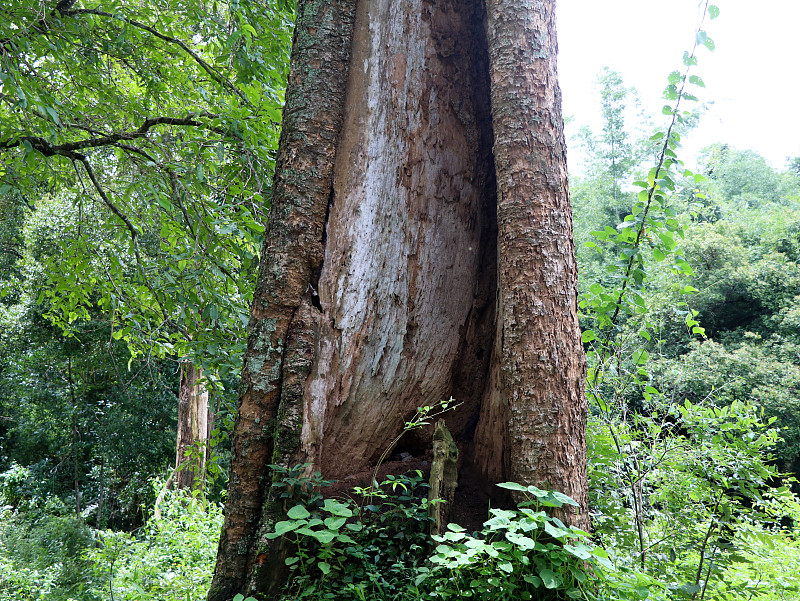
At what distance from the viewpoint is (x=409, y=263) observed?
2533mm

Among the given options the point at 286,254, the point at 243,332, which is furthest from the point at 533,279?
the point at 243,332

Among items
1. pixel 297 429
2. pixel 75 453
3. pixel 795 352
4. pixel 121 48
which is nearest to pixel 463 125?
pixel 297 429

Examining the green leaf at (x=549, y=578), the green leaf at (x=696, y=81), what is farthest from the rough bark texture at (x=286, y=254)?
the green leaf at (x=696, y=81)

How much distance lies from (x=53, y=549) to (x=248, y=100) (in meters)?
8.88

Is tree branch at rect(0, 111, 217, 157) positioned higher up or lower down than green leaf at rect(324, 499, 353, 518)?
higher up

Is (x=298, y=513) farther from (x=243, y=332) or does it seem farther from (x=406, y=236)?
(x=243, y=332)

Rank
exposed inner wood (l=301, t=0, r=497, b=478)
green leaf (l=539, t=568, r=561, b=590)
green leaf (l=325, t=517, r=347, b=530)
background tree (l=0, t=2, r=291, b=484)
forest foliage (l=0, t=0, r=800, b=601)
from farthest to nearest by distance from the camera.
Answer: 1. background tree (l=0, t=2, r=291, b=484)
2. exposed inner wood (l=301, t=0, r=497, b=478)
3. forest foliage (l=0, t=0, r=800, b=601)
4. green leaf (l=325, t=517, r=347, b=530)
5. green leaf (l=539, t=568, r=561, b=590)

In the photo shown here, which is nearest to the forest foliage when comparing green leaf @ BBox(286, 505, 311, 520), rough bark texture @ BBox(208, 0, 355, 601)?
green leaf @ BBox(286, 505, 311, 520)

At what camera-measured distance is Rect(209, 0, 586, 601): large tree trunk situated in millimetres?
2068

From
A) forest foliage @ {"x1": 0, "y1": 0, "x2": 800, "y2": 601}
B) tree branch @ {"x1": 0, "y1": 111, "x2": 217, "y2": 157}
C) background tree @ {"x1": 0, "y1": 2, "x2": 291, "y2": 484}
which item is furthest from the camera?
tree branch @ {"x1": 0, "y1": 111, "x2": 217, "y2": 157}

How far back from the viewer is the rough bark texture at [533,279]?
6.53ft

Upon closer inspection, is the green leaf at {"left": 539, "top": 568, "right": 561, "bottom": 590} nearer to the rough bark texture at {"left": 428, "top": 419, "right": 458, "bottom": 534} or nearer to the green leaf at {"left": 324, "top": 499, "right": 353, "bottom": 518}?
the rough bark texture at {"left": 428, "top": 419, "right": 458, "bottom": 534}

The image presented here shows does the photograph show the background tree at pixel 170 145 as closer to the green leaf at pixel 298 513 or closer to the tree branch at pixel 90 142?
the tree branch at pixel 90 142

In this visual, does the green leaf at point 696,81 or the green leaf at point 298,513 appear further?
the green leaf at point 696,81
